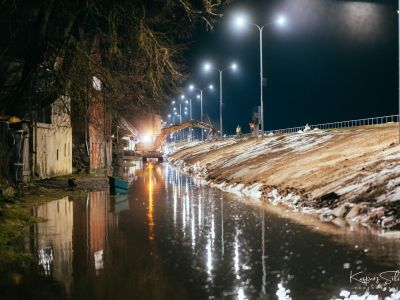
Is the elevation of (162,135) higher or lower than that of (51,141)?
higher

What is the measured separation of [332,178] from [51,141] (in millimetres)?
16658

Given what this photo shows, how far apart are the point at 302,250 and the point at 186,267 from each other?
252cm

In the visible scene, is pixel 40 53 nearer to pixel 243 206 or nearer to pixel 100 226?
pixel 100 226

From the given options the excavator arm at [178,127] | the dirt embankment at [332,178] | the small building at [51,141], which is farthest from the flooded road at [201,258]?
the excavator arm at [178,127]

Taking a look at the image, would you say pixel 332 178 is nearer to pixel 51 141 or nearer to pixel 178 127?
pixel 51 141

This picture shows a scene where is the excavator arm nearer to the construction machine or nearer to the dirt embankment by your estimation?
the construction machine

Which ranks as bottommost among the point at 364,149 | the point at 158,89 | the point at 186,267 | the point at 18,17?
the point at 186,267

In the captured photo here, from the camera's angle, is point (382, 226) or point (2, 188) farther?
point (2, 188)

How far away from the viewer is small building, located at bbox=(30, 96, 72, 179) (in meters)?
24.9

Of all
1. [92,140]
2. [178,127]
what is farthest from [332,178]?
[178,127]

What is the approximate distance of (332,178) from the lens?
17.0 metres

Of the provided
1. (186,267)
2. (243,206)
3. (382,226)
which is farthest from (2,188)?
(382,226)

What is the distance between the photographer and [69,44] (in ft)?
53.3

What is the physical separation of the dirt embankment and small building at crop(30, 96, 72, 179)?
8.97m
